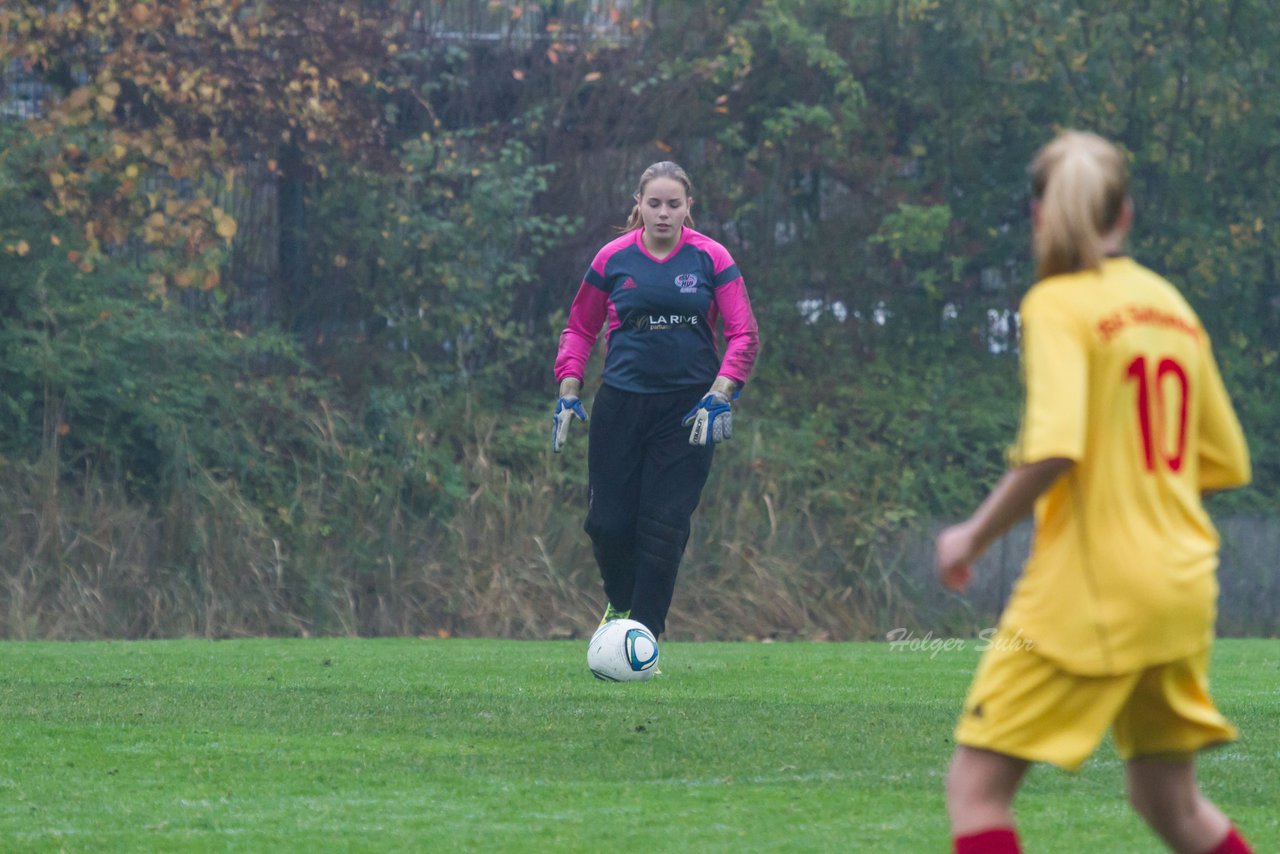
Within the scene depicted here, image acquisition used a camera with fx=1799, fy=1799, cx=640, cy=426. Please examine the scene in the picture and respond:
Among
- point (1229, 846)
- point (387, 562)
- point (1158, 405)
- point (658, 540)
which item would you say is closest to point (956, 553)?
point (1158, 405)

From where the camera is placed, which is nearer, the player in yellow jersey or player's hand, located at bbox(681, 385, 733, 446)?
the player in yellow jersey

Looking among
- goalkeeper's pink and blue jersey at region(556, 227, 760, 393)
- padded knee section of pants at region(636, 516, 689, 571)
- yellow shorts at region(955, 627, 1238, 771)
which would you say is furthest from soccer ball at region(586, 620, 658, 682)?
yellow shorts at region(955, 627, 1238, 771)

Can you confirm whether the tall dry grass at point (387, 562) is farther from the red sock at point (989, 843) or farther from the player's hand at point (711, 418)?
the red sock at point (989, 843)

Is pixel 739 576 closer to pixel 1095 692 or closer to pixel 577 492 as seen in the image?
pixel 577 492

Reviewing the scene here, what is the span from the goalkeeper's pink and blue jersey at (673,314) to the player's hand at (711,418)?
0.16 meters

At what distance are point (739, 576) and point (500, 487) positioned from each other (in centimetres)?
212

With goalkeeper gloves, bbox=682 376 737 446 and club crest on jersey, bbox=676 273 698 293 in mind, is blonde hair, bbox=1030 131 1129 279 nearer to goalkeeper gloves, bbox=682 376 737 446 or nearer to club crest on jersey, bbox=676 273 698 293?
goalkeeper gloves, bbox=682 376 737 446

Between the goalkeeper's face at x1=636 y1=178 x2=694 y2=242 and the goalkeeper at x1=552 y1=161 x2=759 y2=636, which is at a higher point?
the goalkeeper's face at x1=636 y1=178 x2=694 y2=242

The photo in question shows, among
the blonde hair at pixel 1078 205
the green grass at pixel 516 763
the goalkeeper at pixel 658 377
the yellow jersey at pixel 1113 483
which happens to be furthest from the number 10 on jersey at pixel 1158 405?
the goalkeeper at pixel 658 377

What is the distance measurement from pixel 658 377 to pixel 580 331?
0.55 m

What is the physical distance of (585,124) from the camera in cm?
1700

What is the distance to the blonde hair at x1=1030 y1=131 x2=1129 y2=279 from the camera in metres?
3.24

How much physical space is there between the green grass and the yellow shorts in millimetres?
1188

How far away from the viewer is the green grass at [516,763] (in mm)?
4578
